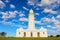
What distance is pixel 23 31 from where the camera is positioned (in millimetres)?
56062

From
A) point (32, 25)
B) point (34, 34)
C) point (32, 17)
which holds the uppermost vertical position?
point (32, 17)

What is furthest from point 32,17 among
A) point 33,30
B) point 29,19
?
point 33,30

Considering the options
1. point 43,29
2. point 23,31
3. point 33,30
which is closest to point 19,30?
point 23,31

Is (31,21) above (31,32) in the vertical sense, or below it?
above

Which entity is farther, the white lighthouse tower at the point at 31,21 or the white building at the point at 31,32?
the white lighthouse tower at the point at 31,21

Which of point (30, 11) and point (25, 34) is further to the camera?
point (30, 11)

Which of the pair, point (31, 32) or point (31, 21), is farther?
point (31, 21)

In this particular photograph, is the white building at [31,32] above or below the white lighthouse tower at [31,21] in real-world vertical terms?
below

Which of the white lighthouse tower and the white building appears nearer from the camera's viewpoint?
Result: the white building

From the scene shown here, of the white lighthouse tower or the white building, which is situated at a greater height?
the white lighthouse tower

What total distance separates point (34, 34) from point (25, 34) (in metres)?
3.74

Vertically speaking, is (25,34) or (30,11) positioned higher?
(30,11)

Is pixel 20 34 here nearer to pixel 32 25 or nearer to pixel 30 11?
pixel 32 25

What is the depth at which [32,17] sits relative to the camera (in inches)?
2346
